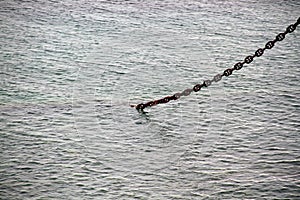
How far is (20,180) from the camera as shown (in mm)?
1562

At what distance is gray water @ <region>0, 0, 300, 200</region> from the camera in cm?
159

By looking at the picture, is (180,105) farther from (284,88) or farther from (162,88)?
(284,88)

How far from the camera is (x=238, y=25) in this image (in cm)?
310

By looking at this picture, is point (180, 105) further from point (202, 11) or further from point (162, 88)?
point (202, 11)

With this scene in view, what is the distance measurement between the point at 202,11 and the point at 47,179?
203 cm

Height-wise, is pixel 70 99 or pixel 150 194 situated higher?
pixel 70 99

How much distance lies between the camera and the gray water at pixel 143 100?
1.59 m

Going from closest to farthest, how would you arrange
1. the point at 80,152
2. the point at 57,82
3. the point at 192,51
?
the point at 80,152
the point at 57,82
the point at 192,51

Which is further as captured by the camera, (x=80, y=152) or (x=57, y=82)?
(x=57, y=82)

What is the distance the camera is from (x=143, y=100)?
2.15 metres

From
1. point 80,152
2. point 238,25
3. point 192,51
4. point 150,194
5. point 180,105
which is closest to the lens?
point 150,194

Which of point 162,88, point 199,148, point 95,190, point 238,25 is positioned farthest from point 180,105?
point 238,25

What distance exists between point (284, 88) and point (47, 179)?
3.74 ft

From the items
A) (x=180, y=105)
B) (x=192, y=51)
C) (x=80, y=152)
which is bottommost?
(x=80, y=152)
